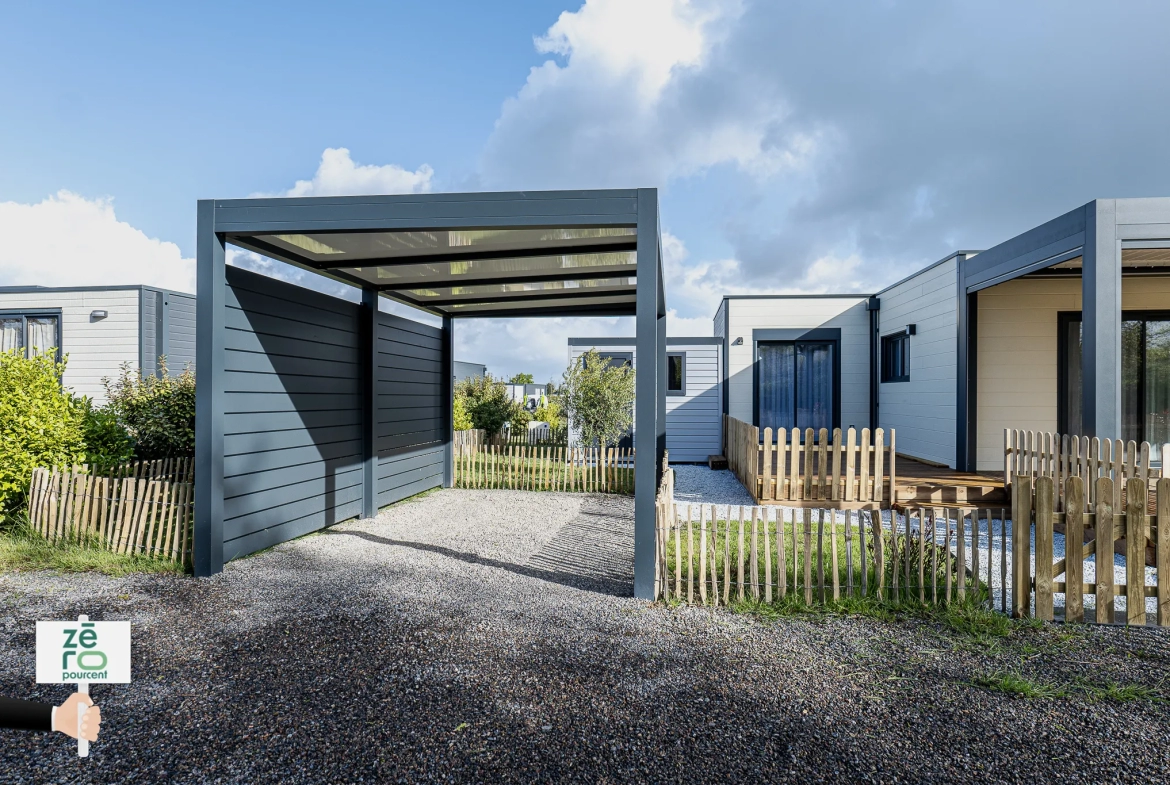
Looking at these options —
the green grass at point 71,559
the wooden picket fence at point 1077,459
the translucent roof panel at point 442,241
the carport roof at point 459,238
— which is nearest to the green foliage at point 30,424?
the green grass at point 71,559

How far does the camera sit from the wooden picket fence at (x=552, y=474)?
35.4 feet

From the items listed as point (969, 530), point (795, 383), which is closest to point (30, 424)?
point (969, 530)

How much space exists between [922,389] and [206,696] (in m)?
13.0

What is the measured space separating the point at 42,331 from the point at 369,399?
11.6 metres

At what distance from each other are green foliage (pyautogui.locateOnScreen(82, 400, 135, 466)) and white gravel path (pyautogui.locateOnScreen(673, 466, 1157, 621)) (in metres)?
7.42

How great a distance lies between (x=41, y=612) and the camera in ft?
15.6

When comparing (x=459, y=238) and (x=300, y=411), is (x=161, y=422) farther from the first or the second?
(x=459, y=238)

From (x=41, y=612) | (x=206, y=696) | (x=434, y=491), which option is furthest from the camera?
(x=434, y=491)

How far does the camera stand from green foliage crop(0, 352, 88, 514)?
6.55 m

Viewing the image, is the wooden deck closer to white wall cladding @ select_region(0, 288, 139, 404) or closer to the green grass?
the green grass

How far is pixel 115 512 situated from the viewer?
6.30m

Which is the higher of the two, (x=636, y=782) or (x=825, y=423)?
(x=825, y=423)

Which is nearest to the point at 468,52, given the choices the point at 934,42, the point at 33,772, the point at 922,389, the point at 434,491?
the point at 434,491

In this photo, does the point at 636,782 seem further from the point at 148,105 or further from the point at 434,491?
the point at 148,105
